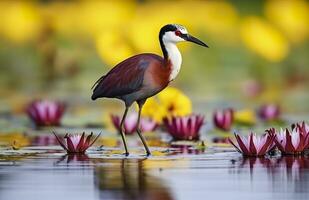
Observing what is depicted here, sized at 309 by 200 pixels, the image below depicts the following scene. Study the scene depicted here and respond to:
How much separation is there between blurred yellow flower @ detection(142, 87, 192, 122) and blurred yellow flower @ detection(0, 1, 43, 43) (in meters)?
9.57

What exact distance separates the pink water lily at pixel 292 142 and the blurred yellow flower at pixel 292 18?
14716 mm

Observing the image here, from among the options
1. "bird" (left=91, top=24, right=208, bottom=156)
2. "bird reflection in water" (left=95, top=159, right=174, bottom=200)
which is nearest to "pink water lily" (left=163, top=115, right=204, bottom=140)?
"bird" (left=91, top=24, right=208, bottom=156)

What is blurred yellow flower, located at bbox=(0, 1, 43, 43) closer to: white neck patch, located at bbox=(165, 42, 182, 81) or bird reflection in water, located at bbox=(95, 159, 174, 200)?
white neck patch, located at bbox=(165, 42, 182, 81)

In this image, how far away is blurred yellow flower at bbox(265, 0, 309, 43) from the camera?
24.9 m

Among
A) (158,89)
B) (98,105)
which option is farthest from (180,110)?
(98,105)

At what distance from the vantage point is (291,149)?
10031mm

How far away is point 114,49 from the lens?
65.7ft

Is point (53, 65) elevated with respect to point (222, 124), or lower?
elevated

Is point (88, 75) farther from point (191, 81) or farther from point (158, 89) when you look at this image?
point (158, 89)

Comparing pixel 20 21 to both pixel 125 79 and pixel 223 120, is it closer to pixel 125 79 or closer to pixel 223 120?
pixel 223 120

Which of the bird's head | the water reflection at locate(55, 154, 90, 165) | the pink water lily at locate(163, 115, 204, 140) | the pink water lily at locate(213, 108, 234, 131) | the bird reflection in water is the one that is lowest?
the bird reflection in water

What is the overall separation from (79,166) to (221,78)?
13627mm

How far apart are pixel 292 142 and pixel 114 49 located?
33.7 ft

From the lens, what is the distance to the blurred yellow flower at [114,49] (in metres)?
19.8
